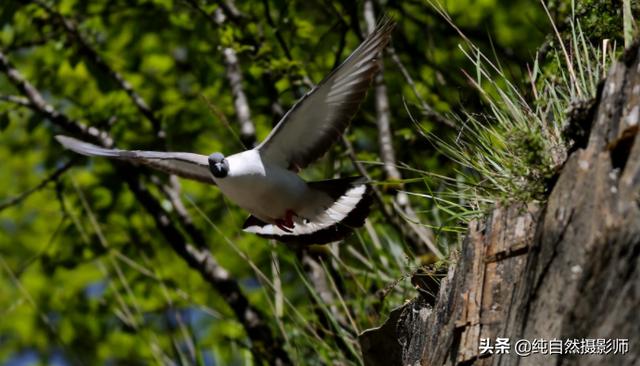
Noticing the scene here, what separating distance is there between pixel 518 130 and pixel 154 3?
3841 millimetres

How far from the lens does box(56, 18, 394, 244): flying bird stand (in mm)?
4059

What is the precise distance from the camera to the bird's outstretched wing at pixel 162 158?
14.0 feet

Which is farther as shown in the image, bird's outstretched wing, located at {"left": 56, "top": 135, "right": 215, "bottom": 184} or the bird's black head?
bird's outstretched wing, located at {"left": 56, "top": 135, "right": 215, "bottom": 184}

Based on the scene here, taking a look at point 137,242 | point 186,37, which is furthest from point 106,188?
point 186,37

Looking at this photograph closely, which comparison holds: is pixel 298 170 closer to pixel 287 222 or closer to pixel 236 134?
pixel 287 222

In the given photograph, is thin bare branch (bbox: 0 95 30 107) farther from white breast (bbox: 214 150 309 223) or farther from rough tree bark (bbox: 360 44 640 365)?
rough tree bark (bbox: 360 44 640 365)

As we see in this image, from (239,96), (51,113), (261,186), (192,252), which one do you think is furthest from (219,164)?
(51,113)

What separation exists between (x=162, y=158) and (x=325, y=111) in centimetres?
78

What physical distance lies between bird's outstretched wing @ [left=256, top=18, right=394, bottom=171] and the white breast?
0.09 m

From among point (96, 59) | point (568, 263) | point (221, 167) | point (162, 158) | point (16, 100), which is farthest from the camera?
point (96, 59)

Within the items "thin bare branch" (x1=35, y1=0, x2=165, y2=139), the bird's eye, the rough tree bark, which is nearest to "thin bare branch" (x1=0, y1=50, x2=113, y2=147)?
"thin bare branch" (x1=35, y1=0, x2=165, y2=139)

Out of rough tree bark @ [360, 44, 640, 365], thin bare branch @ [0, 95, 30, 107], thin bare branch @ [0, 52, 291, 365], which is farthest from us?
thin bare branch @ [0, 95, 30, 107]

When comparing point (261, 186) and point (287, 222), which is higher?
point (261, 186)

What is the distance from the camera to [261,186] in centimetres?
420
